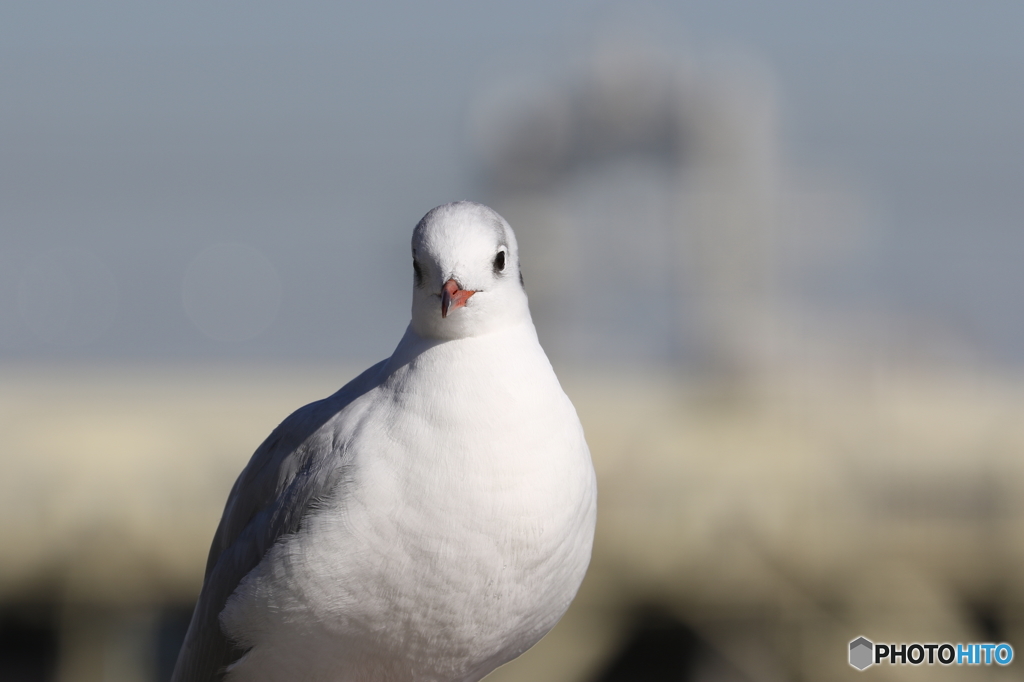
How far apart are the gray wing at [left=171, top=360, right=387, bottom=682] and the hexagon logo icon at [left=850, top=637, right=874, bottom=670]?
4.28 metres

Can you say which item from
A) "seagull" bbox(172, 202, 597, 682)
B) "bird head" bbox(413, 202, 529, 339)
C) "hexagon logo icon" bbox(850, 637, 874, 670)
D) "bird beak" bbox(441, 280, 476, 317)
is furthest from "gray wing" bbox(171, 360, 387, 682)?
"hexagon logo icon" bbox(850, 637, 874, 670)

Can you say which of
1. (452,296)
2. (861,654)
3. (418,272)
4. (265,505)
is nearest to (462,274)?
(452,296)

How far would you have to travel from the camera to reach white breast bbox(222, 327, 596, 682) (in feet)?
11.0

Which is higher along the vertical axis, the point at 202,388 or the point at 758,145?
the point at 758,145

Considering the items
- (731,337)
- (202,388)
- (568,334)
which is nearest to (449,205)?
(731,337)

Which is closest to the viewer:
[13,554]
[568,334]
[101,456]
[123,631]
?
[13,554]

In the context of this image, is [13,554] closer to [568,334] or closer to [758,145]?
[568,334]

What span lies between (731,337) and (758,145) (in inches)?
139

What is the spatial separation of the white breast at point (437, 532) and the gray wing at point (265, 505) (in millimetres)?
108

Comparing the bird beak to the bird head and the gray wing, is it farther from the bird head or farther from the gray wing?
the gray wing

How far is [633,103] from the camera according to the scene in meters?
20.1

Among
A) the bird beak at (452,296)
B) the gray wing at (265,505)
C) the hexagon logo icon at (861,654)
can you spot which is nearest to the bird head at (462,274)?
the bird beak at (452,296)

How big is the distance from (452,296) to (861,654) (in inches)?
184

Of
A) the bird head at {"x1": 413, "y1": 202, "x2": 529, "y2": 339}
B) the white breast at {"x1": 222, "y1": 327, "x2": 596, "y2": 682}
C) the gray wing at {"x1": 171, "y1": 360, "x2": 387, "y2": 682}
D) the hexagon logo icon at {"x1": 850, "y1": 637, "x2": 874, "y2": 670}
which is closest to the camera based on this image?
the white breast at {"x1": 222, "y1": 327, "x2": 596, "y2": 682}
